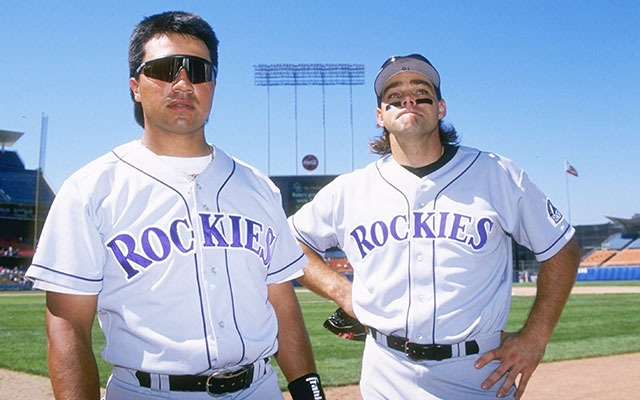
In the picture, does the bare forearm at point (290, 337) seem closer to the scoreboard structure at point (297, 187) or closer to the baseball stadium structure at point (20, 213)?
the scoreboard structure at point (297, 187)

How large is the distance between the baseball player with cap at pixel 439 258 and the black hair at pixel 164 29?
1090 millimetres

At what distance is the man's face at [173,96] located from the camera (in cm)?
190

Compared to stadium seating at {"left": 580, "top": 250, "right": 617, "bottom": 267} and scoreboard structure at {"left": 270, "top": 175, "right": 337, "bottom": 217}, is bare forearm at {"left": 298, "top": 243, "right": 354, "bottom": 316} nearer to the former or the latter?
scoreboard structure at {"left": 270, "top": 175, "right": 337, "bottom": 217}

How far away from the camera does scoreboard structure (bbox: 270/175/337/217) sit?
3275cm

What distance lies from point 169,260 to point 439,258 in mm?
1292

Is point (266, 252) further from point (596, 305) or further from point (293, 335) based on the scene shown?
point (596, 305)

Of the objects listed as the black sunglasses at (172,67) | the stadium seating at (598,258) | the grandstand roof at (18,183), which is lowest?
→ the stadium seating at (598,258)

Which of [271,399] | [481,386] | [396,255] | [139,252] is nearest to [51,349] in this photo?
[139,252]

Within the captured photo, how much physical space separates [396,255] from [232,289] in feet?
3.44

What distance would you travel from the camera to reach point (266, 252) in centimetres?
197

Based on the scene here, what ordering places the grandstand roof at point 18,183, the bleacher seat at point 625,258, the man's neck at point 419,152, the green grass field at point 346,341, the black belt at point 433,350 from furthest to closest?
the grandstand roof at point 18,183 → the bleacher seat at point 625,258 → the green grass field at point 346,341 → the man's neck at point 419,152 → the black belt at point 433,350

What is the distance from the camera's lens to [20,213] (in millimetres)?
45094

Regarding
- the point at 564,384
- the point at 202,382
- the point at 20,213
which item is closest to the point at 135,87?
the point at 202,382

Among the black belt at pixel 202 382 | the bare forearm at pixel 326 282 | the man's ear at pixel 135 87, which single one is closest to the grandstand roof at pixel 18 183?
the bare forearm at pixel 326 282
